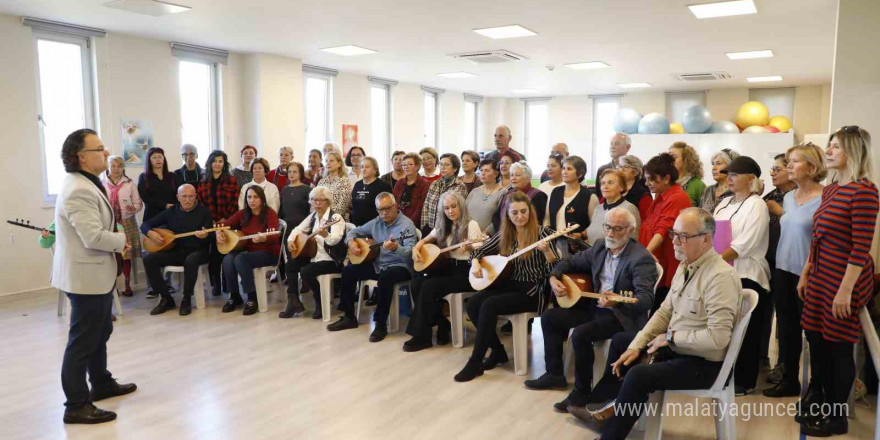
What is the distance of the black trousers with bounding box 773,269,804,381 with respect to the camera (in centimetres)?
344

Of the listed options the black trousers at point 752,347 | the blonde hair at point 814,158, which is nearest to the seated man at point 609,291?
the black trousers at point 752,347

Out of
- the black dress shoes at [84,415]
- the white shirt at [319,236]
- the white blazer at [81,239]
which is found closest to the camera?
the white blazer at [81,239]

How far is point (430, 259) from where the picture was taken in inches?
182

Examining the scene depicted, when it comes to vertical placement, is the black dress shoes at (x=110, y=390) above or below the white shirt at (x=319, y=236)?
below

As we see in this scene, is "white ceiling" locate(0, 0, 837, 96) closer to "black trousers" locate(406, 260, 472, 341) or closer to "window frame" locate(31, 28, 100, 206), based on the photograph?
"window frame" locate(31, 28, 100, 206)

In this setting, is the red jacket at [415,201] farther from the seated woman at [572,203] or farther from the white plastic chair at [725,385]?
the white plastic chair at [725,385]

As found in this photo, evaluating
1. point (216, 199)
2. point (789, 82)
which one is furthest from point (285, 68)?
point (789, 82)

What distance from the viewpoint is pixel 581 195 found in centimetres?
429

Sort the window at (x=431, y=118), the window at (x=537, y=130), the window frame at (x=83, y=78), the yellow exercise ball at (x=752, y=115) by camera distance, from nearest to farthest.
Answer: the window frame at (x=83, y=78) → the yellow exercise ball at (x=752, y=115) → the window at (x=431, y=118) → the window at (x=537, y=130)

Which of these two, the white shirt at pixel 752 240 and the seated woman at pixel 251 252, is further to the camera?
the seated woman at pixel 251 252

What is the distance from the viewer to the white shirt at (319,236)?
17.5ft

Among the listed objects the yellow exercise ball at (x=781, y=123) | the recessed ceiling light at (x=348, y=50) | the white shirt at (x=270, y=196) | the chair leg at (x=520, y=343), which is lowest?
the chair leg at (x=520, y=343)

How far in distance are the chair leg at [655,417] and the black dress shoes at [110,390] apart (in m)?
3.03

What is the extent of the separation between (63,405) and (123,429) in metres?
0.61
